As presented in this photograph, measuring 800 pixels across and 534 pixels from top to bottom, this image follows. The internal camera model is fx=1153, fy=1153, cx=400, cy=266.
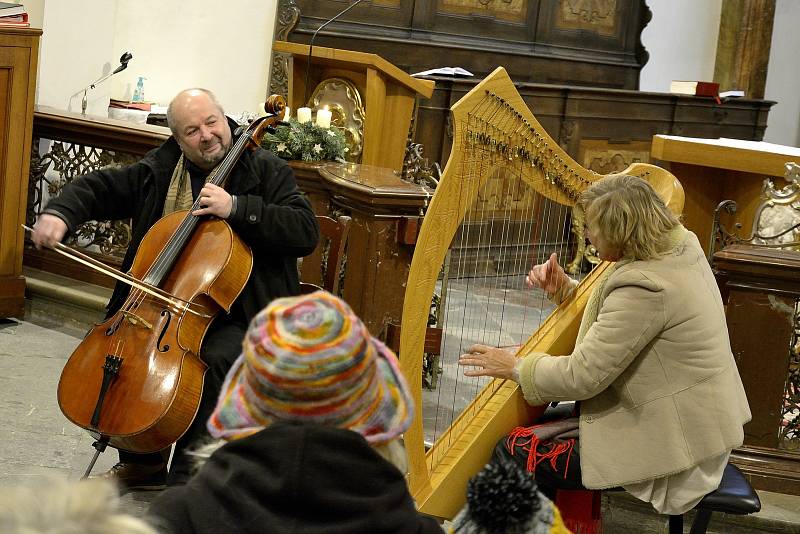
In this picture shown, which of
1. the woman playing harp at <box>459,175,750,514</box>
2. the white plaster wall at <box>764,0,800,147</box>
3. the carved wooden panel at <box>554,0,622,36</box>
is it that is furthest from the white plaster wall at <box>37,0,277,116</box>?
the white plaster wall at <box>764,0,800,147</box>

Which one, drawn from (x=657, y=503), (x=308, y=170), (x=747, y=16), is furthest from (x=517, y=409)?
(x=747, y=16)

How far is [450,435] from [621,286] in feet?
2.49

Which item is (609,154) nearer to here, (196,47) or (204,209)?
(196,47)

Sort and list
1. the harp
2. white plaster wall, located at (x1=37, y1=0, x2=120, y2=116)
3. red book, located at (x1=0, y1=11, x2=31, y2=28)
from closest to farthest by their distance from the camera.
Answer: the harp → red book, located at (x1=0, y1=11, x2=31, y2=28) → white plaster wall, located at (x1=37, y1=0, x2=120, y2=116)

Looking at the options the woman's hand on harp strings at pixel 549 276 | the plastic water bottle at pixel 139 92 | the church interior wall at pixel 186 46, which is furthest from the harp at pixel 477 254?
the plastic water bottle at pixel 139 92

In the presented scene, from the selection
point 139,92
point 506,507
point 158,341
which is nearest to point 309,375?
point 506,507

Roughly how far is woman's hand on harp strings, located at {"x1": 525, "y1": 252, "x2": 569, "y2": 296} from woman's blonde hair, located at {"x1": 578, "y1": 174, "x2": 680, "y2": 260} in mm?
491

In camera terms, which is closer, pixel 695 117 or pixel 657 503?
pixel 657 503

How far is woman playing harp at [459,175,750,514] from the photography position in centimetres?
315

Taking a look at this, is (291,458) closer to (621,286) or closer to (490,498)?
(490,498)

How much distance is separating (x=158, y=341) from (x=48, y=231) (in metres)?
0.53

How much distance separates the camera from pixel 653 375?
10.5ft

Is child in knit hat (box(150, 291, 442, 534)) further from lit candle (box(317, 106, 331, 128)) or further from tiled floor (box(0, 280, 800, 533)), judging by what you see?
lit candle (box(317, 106, 331, 128))

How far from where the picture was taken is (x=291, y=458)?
151cm
